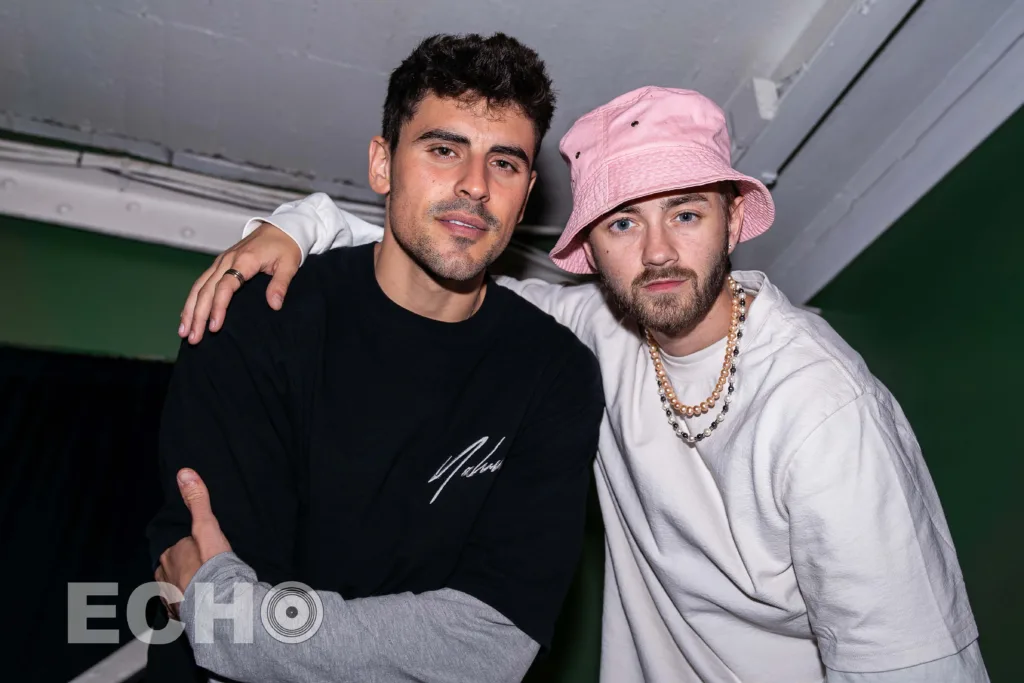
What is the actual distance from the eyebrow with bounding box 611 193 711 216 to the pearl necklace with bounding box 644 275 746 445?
0.61 feet

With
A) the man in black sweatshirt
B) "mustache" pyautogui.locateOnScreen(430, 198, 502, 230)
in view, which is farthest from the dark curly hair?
"mustache" pyautogui.locateOnScreen(430, 198, 502, 230)

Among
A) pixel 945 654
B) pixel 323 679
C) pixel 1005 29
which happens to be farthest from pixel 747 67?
Result: pixel 323 679

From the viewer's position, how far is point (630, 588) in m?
1.78

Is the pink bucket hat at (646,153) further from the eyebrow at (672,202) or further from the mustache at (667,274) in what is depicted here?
the mustache at (667,274)

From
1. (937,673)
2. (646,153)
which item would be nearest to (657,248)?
(646,153)

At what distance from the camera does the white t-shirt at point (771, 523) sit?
138 centimetres

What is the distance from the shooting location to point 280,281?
5.13 feet

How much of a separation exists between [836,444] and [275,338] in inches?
39.6

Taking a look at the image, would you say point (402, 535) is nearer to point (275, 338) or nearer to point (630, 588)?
point (275, 338)

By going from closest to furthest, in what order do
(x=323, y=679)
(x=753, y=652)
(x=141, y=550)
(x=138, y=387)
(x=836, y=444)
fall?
1. (x=323, y=679)
2. (x=836, y=444)
3. (x=753, y=652)
4. (x=141, y=550)
5. (x=138, y=387)

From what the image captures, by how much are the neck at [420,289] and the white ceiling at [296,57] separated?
1.02 m

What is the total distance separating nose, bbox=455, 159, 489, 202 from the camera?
5.25 feet

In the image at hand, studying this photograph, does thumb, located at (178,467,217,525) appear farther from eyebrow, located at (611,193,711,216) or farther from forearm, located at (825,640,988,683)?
forearm, located at (825,640,988,683)

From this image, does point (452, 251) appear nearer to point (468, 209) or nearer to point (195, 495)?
point (468, 209)
